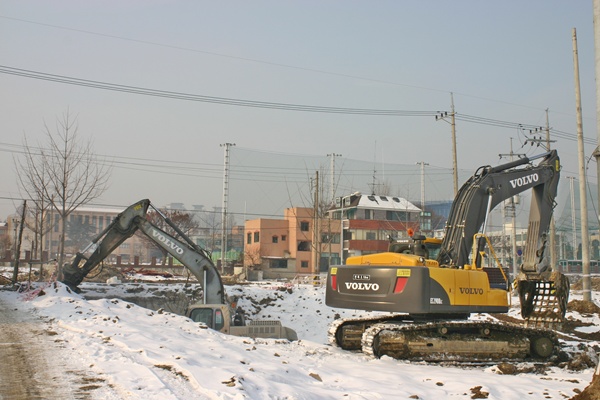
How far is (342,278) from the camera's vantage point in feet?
41.2

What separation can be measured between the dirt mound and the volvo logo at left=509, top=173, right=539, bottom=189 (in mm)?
11395

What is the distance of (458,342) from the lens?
11773 mm

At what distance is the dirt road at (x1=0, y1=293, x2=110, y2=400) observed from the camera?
7.38 meters

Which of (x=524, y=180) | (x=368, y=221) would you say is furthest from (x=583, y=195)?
(x=368, y=221)

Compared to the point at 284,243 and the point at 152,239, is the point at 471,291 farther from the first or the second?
the point at 284,243

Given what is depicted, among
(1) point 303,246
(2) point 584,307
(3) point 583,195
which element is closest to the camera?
(2) point 584,307

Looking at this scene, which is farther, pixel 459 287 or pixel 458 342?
pixel 458 342

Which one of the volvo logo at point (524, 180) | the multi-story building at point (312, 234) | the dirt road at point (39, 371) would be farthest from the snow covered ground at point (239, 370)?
the multi-story building at point (312, 234)

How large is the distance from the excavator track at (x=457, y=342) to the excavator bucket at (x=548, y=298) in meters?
1.45

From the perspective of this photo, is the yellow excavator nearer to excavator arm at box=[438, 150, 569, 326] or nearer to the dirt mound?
excavator arm at box=[438, 150, 569, 326]

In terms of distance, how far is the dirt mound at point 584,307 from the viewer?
74.3ft

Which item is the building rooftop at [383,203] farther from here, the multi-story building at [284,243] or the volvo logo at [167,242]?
the volvo logo at [167,242]

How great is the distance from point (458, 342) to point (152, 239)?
37.8 ft

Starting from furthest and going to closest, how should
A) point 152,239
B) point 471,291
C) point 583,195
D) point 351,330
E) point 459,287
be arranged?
point 583,195
point 152,239
point 351,330
point 471,291
point 459,287
